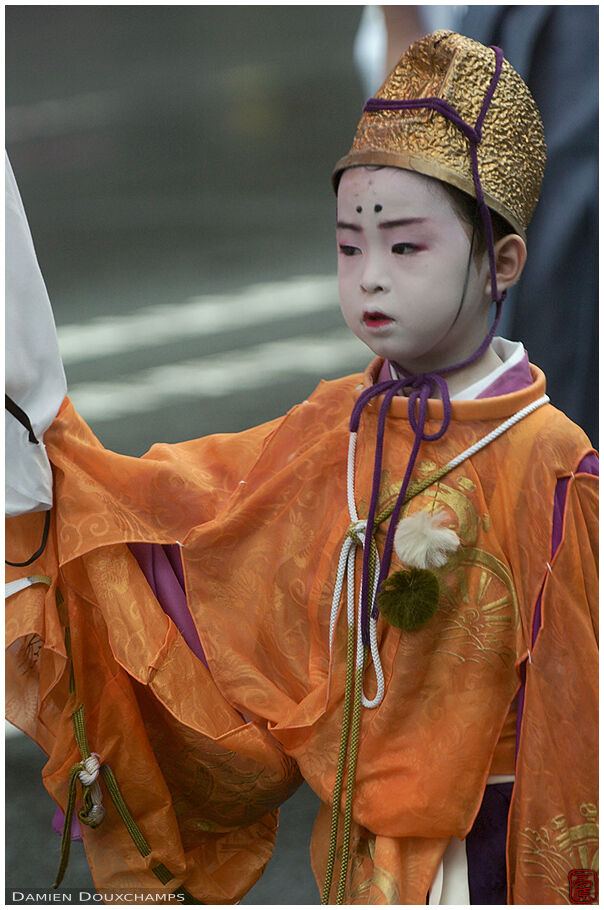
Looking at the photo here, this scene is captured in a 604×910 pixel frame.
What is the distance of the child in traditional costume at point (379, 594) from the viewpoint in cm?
87

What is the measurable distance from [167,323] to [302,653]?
883 millimetres

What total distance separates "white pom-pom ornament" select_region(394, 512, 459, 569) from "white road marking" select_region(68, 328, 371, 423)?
3.01ft

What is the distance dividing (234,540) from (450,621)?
0.23 m

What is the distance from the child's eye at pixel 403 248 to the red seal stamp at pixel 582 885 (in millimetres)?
530

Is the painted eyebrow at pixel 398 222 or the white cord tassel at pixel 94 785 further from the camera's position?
the white cord tassel at pixel 94 785

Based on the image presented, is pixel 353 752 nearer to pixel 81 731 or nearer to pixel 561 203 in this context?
pixel 81 731

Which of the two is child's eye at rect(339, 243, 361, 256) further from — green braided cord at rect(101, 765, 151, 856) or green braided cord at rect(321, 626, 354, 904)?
green braided cord at rect(101, 765, 151, 856)

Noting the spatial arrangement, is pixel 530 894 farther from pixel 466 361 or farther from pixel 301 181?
pixel 301 181

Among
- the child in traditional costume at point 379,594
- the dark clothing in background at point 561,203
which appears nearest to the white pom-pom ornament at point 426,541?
the child in traditional costume at point 379,594

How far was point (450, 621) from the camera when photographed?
900mm

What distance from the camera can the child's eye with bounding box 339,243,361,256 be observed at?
2.94 ft

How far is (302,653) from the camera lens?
100 cm

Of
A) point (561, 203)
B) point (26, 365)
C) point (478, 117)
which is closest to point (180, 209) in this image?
point (561, 203)

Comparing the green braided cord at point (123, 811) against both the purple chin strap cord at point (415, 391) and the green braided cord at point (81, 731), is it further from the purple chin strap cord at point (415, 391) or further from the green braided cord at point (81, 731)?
the purple chin strap cord at point (415, 391)
